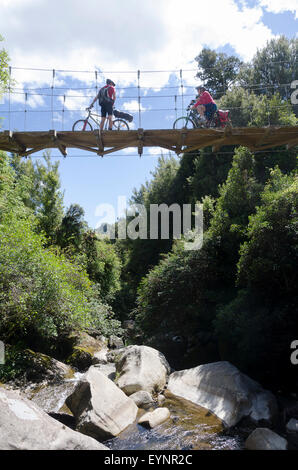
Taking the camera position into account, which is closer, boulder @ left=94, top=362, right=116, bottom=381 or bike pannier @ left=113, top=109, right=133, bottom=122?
boulder @ left=94, top=362, right=116, bottom=381

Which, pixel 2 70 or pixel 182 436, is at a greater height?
pixel 2 70

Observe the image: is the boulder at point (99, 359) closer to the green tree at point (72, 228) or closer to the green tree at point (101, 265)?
the green tree at point (101, 265)

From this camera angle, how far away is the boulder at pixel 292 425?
5.48 m

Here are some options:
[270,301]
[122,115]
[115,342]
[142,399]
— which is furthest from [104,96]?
[115,342]

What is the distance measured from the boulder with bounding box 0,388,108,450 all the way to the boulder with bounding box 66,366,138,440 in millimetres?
825

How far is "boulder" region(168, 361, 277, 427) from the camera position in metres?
6.00

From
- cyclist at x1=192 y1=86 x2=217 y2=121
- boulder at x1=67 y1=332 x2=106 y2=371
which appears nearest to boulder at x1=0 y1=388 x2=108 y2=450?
boulder at x1=67 y1=332 x2=106 y2=371

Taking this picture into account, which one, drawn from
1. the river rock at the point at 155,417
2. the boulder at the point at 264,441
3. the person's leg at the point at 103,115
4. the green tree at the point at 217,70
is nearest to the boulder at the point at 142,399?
the river rock at the point at 155,417

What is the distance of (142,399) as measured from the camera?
22.0 feet

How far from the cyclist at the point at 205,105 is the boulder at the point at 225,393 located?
7074 mm

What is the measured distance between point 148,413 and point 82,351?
5.34 meters

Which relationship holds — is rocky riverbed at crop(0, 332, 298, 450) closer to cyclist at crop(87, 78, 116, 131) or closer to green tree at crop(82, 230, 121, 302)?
cyclist at crop(87, 78, 116, 131)

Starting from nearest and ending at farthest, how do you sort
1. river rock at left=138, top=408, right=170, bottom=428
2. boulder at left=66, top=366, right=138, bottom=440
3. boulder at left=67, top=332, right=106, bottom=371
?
boulder at left=66, top=366, right=138, bottom=440
river rock at left=138, top=408, right=170, bottom=428
boulder at left=67, top=332, right=106, bottom=371

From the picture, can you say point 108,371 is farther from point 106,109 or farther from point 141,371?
point 106,109
